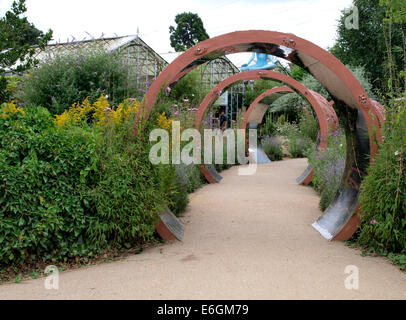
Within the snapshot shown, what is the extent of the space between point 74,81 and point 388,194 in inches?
234

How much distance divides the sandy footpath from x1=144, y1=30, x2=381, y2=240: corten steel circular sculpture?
1.99 ft

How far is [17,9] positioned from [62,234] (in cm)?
294

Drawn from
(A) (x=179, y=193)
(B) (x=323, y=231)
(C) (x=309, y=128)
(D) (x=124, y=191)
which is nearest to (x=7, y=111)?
(D) (x=124, y=191)

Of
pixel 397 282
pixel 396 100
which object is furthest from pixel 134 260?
pixel 396 100

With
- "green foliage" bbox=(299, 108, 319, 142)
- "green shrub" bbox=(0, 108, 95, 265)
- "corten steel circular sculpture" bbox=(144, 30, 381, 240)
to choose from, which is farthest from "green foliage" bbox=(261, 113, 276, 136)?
"green shrub" bbox=(0, 108, 95, 265)

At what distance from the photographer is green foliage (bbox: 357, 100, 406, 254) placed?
3822 mm

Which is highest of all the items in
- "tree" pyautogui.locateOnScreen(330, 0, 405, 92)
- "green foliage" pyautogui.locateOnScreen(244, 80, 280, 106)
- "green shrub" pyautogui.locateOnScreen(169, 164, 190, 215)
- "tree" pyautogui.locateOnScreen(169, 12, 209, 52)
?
"tree" pyautogui.locateOnScreen(169, 12, 209, 52)

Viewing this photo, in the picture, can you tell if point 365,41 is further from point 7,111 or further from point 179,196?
point 7,111

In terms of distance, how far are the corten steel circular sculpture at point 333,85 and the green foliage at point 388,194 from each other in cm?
26

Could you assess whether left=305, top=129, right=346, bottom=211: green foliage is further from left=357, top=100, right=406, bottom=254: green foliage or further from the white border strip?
left=357, top=100, right=406, bottom=254: green foliage

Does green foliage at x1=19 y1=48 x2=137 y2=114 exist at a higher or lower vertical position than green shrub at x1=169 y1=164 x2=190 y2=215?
higher

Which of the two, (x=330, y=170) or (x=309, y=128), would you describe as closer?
(x=330, y=170)

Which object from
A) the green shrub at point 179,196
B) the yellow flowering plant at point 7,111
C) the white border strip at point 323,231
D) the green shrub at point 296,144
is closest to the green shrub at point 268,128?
Answer: the green shrub at point 296,144

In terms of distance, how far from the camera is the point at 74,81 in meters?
7.42
